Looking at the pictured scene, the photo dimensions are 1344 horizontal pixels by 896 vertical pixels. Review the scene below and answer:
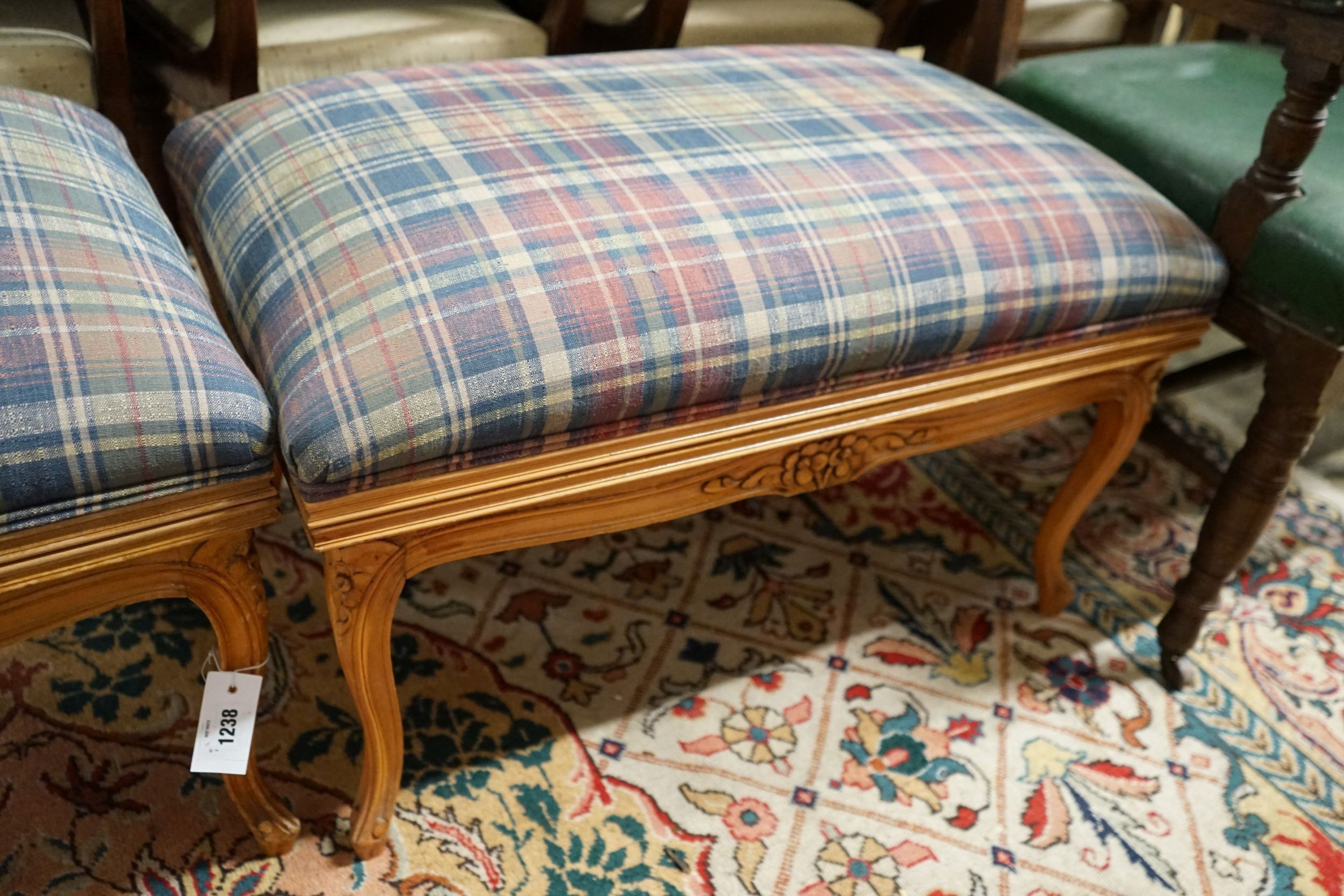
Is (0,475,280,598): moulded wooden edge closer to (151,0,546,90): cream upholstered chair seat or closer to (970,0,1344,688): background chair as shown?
(151,0,546,90): cream upholstered chair seat

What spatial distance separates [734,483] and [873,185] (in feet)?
0.83

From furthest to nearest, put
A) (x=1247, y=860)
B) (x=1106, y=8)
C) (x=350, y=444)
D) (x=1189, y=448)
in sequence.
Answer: (x=1106, y=8)
(x=1189, y=448)
(x=1247, y=860)
(x=350, y=444)

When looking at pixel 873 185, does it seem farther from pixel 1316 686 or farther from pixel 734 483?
pixel 1316 686

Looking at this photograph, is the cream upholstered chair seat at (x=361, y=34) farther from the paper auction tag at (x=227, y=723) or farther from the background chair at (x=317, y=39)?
the paper auction tag at (x=227, y=723)

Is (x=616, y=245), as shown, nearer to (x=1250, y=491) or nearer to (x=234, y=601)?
(x=234, y=601)

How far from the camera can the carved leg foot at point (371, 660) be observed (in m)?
0.66

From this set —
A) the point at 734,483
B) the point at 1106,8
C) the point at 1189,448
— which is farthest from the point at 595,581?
the point at 1106,8

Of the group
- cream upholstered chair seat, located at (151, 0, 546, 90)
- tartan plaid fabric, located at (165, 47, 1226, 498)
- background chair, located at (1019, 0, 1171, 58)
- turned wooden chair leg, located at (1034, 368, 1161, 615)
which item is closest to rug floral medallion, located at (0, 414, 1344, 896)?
turned wooden chair leg, located at (1034, 368, 1161, 615)

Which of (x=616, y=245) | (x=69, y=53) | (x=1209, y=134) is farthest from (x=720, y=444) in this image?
(x=69, y=53)

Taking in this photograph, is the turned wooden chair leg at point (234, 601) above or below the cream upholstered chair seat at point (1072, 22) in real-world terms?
below

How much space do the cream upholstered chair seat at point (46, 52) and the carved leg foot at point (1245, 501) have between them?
1.10m

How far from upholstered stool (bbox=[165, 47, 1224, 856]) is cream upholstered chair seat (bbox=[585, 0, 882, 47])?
1.05 ft

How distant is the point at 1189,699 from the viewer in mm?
1049

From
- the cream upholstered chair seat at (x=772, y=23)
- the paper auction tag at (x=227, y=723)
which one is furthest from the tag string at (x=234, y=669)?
the cream upholstered chair seat at (x=772, y=23)
